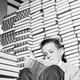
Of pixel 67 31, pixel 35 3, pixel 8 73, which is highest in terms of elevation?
pixel 35 3

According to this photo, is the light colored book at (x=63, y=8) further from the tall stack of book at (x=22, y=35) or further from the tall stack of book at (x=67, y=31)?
the tall stack of book at (x=22, y=35)

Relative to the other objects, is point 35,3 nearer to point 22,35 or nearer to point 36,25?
point 36,25

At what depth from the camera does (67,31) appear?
166 centimetres

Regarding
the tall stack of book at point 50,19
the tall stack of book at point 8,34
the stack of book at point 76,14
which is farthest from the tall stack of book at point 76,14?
the tall stack of book at point 8,34

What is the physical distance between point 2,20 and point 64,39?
965 millimetres

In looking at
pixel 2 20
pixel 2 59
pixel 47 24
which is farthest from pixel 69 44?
pixel 2 20

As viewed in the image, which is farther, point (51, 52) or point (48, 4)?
point (48, 4)

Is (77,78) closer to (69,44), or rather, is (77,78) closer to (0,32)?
(69,44)

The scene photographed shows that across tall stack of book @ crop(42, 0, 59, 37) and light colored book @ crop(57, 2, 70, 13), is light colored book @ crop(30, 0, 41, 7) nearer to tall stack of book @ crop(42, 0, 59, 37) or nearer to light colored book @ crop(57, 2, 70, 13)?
tall stack of book @ crop(42, 0, 59, 37)

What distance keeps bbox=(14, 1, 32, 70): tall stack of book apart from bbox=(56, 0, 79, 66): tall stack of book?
0.41 meters

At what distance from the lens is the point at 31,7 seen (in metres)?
2.03

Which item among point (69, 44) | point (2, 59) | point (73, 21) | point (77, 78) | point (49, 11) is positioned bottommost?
point (77, 78)

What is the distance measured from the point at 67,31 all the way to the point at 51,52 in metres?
0.58

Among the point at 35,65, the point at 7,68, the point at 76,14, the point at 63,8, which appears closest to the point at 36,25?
the point at 63,8
